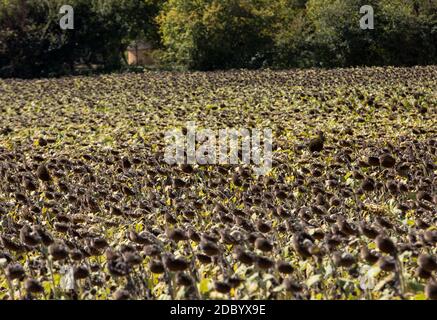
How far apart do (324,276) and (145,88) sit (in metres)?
17.7

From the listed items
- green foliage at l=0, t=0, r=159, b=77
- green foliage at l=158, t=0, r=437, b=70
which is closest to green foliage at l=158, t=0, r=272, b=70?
green foliage at l=158, t=0, r=437, b=70

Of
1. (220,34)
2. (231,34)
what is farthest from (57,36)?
(231,34)

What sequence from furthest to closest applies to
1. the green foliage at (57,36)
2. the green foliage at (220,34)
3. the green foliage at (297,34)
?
the green foliage at (57,36)
the green foliage at (220,34)
the green foliage at (297,34)

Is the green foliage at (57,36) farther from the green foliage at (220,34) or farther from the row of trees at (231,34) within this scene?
the green foliage at (220,34)

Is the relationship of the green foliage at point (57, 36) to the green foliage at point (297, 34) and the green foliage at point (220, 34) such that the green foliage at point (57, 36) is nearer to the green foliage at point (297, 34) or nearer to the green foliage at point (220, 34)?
the green foliage at point (297, 34)

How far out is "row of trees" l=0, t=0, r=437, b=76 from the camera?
33.1 m

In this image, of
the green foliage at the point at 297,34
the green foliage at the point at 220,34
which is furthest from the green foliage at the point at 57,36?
the green foliage at the point at 220,34

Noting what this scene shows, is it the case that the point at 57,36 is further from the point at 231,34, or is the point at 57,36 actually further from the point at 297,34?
the point at 297,34

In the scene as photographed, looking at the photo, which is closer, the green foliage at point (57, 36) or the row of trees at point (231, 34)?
the row of trees at point (231, 34)

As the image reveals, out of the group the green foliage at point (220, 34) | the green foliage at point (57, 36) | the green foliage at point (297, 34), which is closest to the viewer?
the green foliage at point (297, 34)

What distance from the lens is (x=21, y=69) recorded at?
1419 inches

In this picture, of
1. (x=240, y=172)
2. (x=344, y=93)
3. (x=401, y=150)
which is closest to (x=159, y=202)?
(x=240, y=172)

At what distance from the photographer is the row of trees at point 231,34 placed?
33094 millimetres

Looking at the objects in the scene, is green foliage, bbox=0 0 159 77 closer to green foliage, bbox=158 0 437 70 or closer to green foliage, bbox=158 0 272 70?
green foliage, bbox=158 0 437 70
